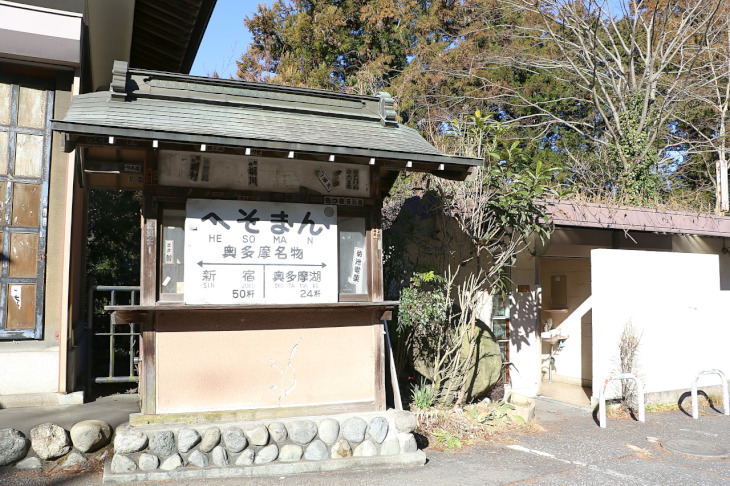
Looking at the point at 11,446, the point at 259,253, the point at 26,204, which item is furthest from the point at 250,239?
the point at 26,204

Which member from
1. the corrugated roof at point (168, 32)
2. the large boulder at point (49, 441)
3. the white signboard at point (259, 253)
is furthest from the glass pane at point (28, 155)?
the corrugated roof at point (168, 32)

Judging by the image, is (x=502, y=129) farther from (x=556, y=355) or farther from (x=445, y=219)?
(x=556, y=355)

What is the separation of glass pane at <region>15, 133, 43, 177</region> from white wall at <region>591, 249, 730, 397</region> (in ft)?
26.0

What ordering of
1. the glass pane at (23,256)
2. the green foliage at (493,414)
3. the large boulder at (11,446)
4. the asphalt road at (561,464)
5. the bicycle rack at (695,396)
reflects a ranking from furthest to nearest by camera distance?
the bicycle rack at (695,396) < the green foliage at (493,414) < the glass pane at (23,256) < the asphalt road at (561,464) < the large boulder at (11,446)

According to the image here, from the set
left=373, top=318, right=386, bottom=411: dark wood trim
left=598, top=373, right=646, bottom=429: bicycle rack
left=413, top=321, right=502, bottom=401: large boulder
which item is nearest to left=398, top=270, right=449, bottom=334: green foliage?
left=413, top=321, right=502, bottom=401: large boulder

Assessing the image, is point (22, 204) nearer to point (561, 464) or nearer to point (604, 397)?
point (561, 464)

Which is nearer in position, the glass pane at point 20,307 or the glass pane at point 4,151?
the glass pane at point 20,307

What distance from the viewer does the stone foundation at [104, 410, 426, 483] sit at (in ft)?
17.8

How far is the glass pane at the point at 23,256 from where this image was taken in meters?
6.84

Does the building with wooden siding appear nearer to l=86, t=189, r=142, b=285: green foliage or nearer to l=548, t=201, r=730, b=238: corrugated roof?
l=86, t=189, r=142, b=285: green foliage

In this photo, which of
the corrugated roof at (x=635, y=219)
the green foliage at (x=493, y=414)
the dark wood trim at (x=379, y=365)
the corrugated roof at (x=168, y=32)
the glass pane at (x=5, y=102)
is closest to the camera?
the dark wood trim at (x=379, y=365)

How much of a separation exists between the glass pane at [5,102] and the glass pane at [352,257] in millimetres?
4268

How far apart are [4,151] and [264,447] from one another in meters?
4.75

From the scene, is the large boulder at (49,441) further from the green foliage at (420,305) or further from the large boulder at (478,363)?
the large boulder at (478,363)
